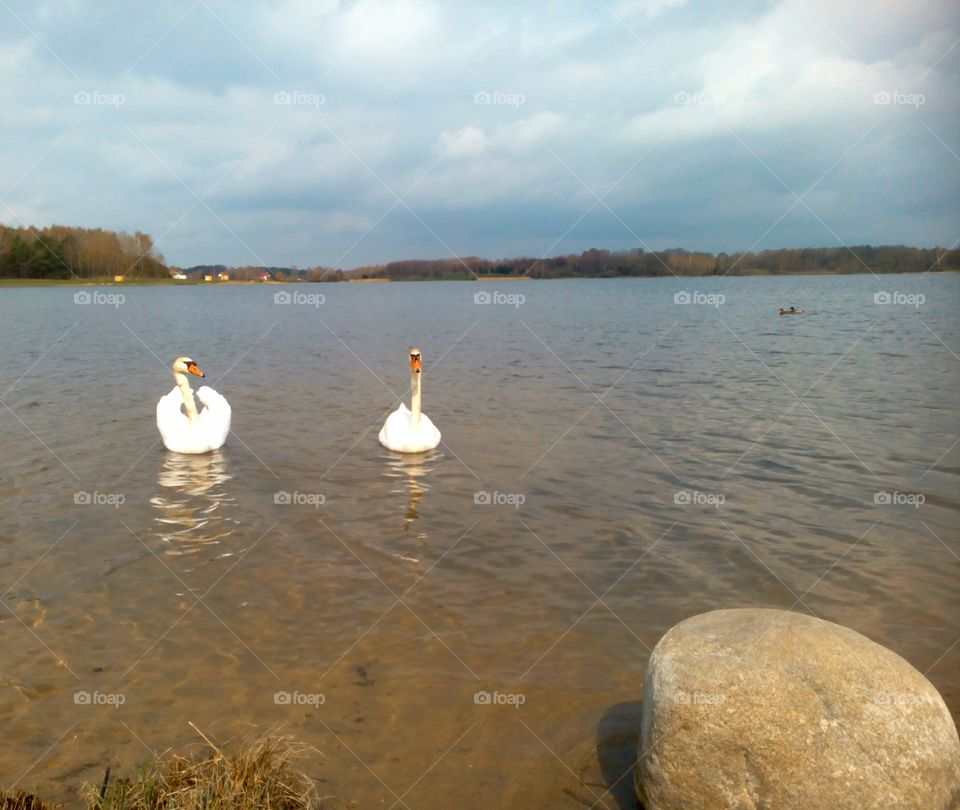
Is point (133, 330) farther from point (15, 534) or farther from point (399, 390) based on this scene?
point (15, 534)

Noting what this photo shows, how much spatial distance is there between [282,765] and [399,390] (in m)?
17.0

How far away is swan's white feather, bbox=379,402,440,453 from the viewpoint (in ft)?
45.2

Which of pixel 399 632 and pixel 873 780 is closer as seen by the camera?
pixel 873 780

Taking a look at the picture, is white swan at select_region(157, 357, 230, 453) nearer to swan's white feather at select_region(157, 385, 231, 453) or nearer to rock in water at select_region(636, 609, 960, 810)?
swan's white feather at select_region(157, 385, 231, 453)

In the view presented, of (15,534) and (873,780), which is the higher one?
(873,780)

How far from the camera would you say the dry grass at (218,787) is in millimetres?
4344

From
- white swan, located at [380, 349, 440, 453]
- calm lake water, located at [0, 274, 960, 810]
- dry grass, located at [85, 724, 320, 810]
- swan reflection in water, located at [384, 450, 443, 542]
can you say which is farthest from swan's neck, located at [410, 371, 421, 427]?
dry grass, located at [85, 724, 320, 810]

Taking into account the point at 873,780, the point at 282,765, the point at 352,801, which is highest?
the point at 873,780

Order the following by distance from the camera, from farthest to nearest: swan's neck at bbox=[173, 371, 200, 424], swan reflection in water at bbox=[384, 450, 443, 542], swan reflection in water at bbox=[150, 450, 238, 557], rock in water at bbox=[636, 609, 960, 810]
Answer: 1. swan's neck at bbox=[173, 371, 200, 424]
2. swan reflection in water at bbox=[384, 450, 443, 542]
3. swan reflection in water at bbox=[150, 450, 238, 557]
4. rock in water at bbox=[636, 609, 960, 810]

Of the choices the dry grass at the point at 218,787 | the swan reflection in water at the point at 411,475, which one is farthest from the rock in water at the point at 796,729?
the swan reflection in water at the point at 411,475

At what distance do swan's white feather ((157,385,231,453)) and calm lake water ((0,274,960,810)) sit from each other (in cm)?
33

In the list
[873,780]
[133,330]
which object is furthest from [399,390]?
[133,330]

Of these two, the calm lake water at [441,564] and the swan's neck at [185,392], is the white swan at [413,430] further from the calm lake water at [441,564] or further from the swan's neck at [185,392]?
the swan's neck at [185,392]

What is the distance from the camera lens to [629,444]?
14250 mm
